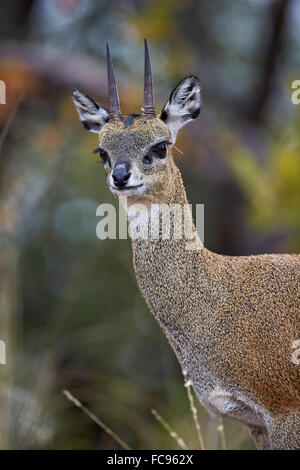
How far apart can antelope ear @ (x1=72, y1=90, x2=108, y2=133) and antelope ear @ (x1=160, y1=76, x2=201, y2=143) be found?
17.7 inches

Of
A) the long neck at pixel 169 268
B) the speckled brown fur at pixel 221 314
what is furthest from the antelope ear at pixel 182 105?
the long neck at pixel 169 268

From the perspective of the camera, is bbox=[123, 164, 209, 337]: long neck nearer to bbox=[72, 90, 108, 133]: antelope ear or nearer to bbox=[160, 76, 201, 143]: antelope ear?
bbox=[160, 76, 201, 143]: antelope ear

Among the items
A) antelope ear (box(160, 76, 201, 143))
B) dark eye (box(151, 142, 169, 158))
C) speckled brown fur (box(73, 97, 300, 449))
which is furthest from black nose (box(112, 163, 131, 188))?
antelope ear (box(160, 76, 201, 143))

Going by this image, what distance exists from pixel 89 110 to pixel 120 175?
36.3 inches

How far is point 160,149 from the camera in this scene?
401 centimetres

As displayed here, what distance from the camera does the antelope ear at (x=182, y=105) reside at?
4.22 metres

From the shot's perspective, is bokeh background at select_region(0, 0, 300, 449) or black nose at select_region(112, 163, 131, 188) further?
bokeh background at select_region(0, 0, 300, 449)

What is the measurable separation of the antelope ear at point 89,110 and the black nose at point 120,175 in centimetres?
80

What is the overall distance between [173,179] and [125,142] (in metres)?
0.39

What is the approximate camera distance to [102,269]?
1077 centimetres

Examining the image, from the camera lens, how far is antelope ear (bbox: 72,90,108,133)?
4391 mm

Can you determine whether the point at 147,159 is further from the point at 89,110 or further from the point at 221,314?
the point at 221,314
